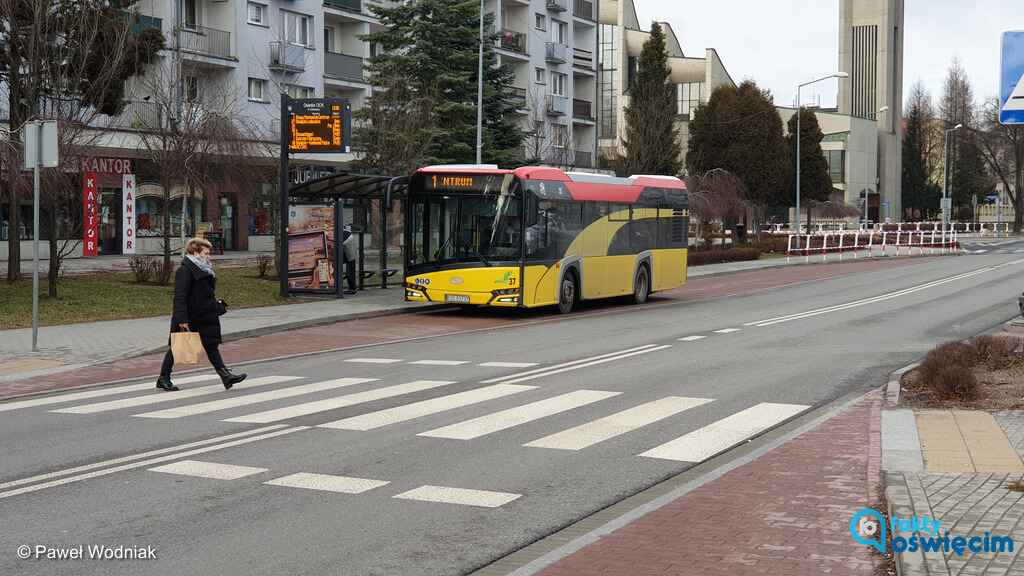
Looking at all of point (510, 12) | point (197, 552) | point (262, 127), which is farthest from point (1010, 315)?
point (510, 12)

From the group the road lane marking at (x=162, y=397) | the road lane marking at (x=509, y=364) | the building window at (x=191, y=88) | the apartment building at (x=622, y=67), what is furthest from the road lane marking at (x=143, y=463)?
the apartment building at (x=622, y=67)

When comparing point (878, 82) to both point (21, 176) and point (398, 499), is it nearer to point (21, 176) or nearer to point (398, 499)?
point (21, 176)

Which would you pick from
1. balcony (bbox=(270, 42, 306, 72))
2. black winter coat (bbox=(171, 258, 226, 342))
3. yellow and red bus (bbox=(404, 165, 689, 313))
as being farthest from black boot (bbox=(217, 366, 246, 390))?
balcony (bbox=(270, 42, 306, 72))

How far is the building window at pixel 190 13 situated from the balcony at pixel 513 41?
19.4 meters

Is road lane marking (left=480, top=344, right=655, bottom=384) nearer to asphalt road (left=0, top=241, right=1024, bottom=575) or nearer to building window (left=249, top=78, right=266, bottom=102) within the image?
asphalt road (left=0, top=241, right=1024, bottom=575)

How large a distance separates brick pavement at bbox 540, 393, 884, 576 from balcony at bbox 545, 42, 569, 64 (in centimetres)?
6054

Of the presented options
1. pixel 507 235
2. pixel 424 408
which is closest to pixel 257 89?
pixel 507 235

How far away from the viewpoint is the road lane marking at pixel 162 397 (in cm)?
1184

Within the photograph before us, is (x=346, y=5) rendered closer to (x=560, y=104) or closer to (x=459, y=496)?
(x=560, y=104)

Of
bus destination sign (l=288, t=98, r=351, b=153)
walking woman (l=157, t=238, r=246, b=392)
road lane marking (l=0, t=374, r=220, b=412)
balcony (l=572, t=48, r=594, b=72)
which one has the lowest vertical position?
road lane marking (l=0, t=374, r=220, b=412)

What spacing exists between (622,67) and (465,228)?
6552 cm

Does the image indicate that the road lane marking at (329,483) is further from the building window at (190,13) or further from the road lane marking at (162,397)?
the building window at (190,13)

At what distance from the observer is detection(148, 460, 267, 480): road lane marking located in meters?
8.52

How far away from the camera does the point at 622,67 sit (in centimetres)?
8706
